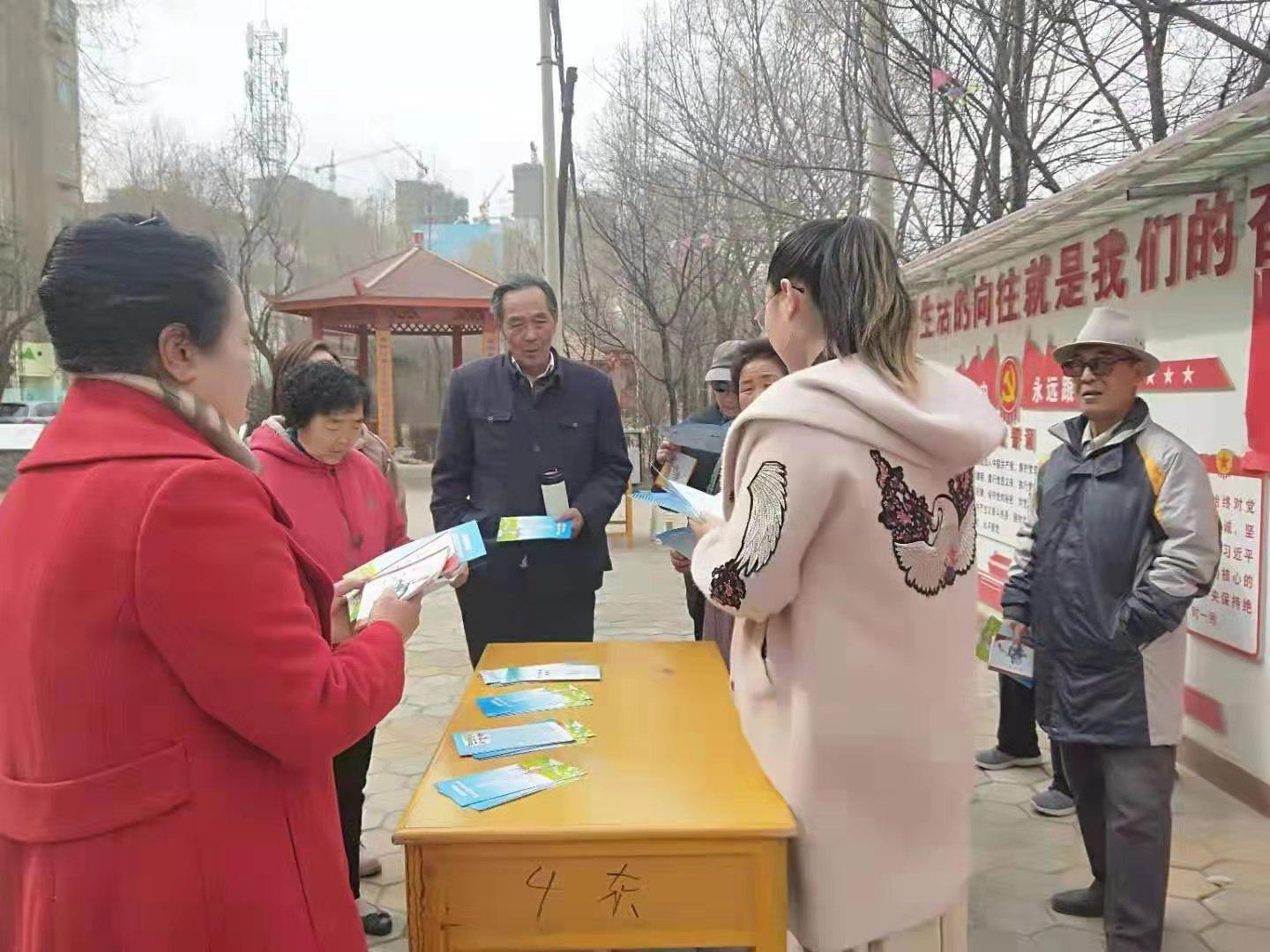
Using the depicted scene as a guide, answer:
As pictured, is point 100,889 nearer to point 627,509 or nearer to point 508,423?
point 508,423

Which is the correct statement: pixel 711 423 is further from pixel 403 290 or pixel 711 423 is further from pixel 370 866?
pixel 403 290

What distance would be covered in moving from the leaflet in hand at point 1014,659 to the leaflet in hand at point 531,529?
1404 mm

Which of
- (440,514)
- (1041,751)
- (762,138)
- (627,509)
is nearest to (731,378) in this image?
(440,514)

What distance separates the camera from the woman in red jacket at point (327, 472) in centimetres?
231

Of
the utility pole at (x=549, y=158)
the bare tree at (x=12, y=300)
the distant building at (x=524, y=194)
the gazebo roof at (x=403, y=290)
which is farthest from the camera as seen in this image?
the distant building at (x=524, y=194)

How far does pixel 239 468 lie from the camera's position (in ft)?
3.46

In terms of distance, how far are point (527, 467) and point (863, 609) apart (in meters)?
1.72

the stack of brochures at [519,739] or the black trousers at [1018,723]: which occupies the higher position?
the stack of brochures at [519,739]

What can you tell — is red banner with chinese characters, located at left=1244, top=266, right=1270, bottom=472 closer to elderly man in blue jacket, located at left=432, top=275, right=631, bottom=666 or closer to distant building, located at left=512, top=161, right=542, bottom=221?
elderly man in blue jacket, located at left=432, top=275, right=631, bottom=666

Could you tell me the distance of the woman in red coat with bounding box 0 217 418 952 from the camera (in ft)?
3.29

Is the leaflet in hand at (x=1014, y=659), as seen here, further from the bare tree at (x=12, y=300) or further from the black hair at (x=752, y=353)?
the bare tree at (x=12, y=300)

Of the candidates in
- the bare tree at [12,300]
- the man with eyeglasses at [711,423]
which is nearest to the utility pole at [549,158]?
the bare tree at [12,300]

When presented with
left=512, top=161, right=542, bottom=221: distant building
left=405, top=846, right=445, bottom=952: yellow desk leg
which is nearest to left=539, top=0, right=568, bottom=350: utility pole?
left=405, top=846, right=445, bottom=952: yellow desk leg

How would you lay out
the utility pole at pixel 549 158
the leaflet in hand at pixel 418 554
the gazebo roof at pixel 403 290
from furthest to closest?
the gazebo roof at pixel 403 290
the utility pole at pixel 549 158
the leaflet in hand at pixel 418 554
